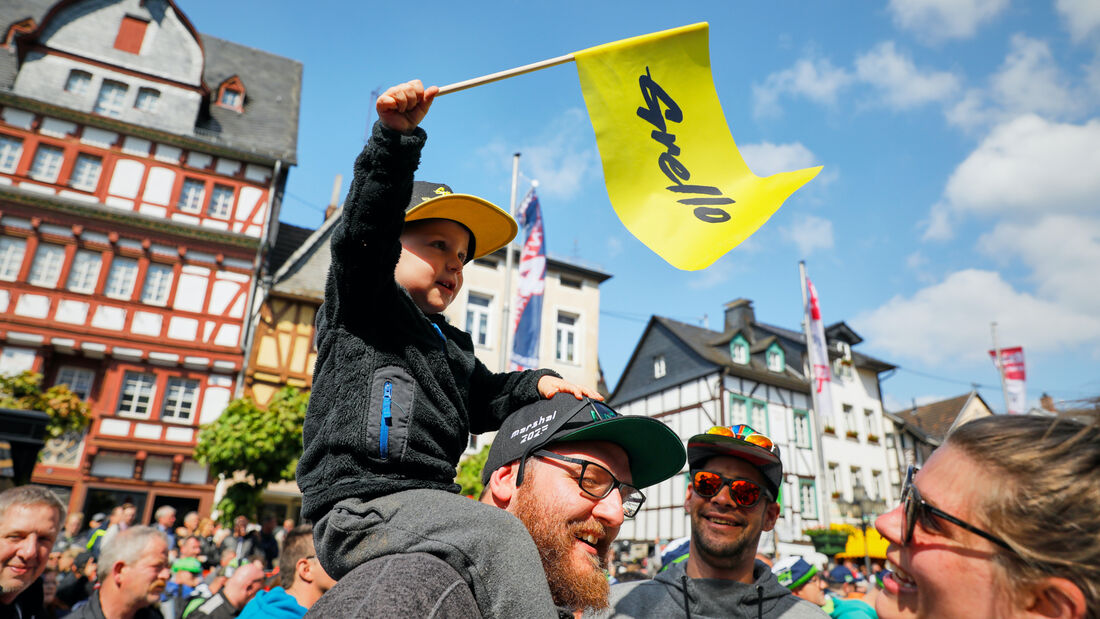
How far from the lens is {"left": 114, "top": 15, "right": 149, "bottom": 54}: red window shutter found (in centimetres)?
2405

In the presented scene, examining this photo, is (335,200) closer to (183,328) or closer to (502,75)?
(183,328)

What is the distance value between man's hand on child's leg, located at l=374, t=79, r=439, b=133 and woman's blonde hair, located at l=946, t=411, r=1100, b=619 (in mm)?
1738

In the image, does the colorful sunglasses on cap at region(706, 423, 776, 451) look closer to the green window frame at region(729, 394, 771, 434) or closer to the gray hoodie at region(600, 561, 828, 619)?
the gray hoodie at region(600, 561, 828, 619)

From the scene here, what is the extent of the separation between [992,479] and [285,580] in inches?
180

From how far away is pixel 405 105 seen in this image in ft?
6.39

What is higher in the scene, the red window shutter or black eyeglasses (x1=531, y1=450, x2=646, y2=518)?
the red window shutter

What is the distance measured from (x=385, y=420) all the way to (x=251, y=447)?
16634 mm

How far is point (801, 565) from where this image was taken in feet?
19.5

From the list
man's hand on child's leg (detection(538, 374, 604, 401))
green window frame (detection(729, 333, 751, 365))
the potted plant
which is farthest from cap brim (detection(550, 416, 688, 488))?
green window frame (detection(729, 333, 751, 365))

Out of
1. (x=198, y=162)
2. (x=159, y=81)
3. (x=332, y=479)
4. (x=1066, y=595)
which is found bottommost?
(x=1066, y=595)

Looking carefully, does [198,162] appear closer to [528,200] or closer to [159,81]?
[159,81]

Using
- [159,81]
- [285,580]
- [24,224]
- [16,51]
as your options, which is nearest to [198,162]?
[159,81]

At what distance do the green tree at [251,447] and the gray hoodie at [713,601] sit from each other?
48.3 feet

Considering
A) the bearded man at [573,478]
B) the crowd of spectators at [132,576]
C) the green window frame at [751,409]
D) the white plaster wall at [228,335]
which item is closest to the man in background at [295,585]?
the crowd of spectators at [132,576]
